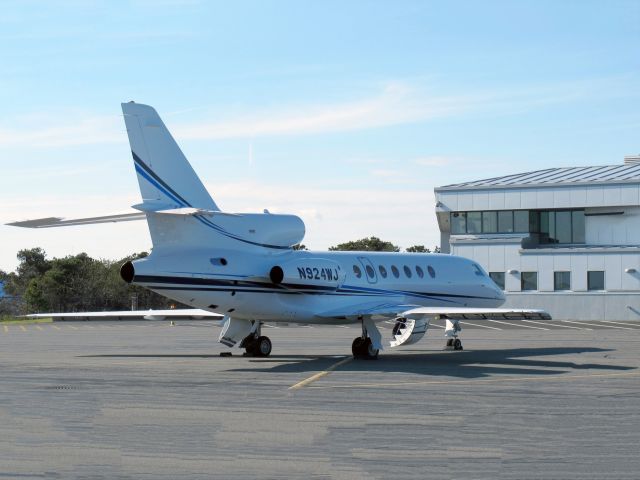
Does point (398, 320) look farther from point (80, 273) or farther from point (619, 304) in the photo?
point (80, 273)

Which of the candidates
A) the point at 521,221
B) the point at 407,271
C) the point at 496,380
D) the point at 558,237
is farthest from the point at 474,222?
the point at 496,380

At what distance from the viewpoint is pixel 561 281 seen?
5984 centimetres

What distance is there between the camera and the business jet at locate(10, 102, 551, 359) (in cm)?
2388

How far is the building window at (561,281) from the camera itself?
5953 centimetres

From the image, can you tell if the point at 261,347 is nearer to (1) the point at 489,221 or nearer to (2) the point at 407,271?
(2) the point at 407,271

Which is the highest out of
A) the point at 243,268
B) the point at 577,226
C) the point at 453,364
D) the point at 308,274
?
the point at 577,226

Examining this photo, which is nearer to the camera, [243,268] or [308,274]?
[243,268]

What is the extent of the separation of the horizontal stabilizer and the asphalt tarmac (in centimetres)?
331

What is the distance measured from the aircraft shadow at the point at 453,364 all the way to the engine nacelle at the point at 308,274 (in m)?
2.01

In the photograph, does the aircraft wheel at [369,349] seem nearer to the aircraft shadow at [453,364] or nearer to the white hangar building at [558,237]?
the aircraft shadow at [453,364]

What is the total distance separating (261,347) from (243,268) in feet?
11.7

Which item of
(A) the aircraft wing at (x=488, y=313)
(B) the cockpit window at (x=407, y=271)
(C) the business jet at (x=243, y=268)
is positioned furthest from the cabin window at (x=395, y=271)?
(A) the aircraft wing at (x=488, y=313)

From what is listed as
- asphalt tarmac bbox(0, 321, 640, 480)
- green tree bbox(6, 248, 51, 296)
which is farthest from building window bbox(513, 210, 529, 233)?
green tree bbox(6, 248, 51, 296)

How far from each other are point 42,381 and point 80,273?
77.4 metres
